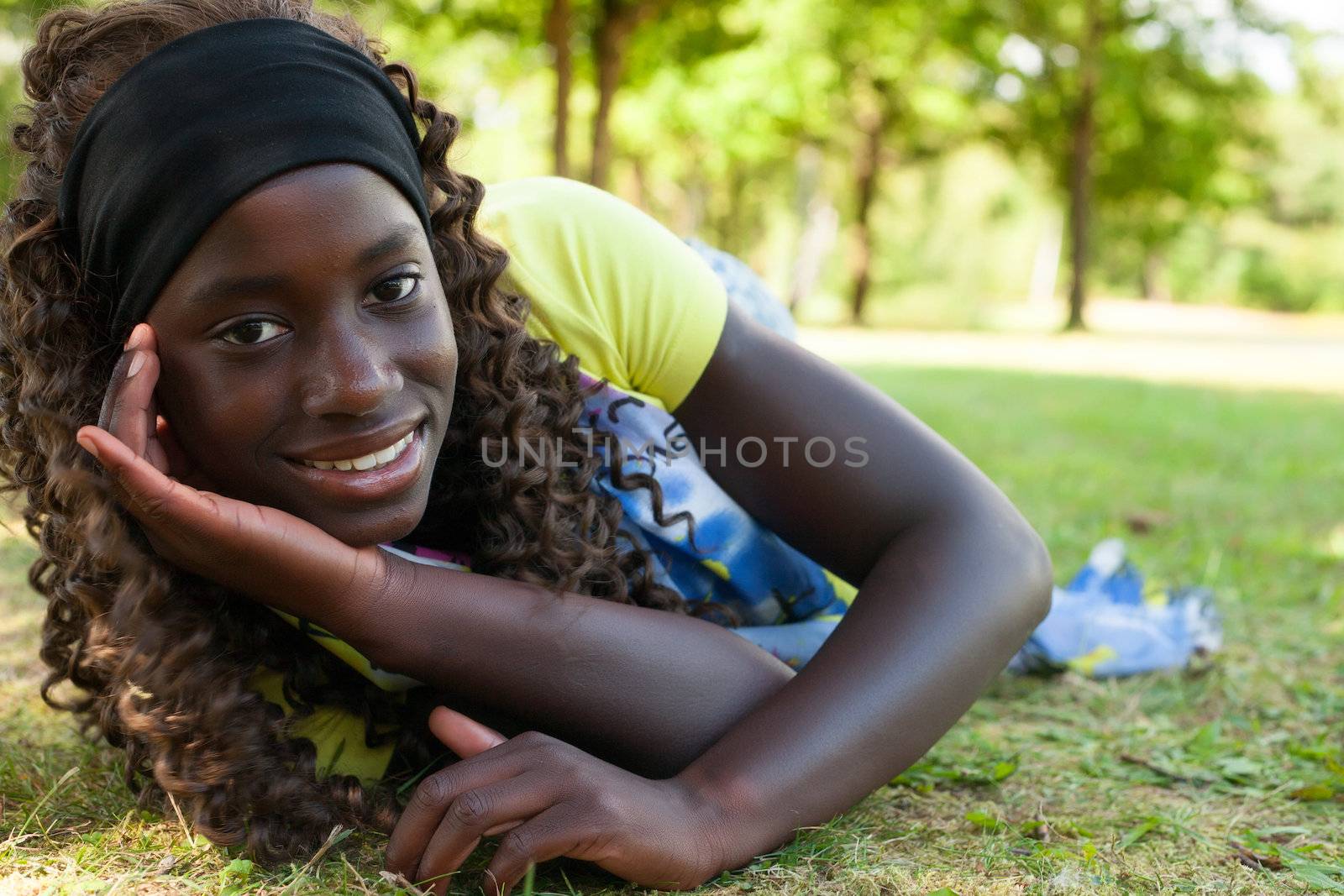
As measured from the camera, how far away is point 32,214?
1805 millimetres

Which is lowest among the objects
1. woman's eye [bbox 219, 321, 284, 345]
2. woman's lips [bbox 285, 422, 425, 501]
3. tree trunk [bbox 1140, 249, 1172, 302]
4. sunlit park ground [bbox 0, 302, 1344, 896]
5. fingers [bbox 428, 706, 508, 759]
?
tree trunk [bbox 1140, 249, 1172, 302]

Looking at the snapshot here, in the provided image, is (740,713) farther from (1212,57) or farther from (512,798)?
(1212,57)

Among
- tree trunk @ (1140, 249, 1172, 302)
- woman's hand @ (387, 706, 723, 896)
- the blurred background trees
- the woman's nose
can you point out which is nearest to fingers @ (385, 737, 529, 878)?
woman's hand @ (387, 706, 723, 896)

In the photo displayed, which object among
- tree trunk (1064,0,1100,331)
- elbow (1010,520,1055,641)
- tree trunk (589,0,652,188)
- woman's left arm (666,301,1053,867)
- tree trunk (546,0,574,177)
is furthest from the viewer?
tree trunk (1064,0,1100,331)

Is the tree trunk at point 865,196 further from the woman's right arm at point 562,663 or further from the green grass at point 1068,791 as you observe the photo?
the woman's right arm at point 562,663

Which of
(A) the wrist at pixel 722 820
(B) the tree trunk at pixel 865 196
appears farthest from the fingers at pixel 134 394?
(B) the tree trunk at pixel 865 196

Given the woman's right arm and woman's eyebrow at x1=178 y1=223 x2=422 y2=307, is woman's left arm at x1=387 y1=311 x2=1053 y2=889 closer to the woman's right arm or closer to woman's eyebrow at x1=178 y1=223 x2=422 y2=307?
the woman's right arm

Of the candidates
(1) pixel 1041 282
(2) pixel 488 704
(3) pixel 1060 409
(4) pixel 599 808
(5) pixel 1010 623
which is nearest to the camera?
(4) pixel 599 808

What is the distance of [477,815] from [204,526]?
0.52 meters

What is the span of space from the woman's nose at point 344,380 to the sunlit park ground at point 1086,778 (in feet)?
2.17

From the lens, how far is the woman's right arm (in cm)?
172

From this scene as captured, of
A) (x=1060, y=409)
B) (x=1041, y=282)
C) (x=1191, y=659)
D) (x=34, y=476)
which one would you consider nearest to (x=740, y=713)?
(x=34, y=476)

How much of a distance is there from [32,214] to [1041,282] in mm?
42928

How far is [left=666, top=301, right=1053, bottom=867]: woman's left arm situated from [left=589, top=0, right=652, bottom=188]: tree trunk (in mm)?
11379
